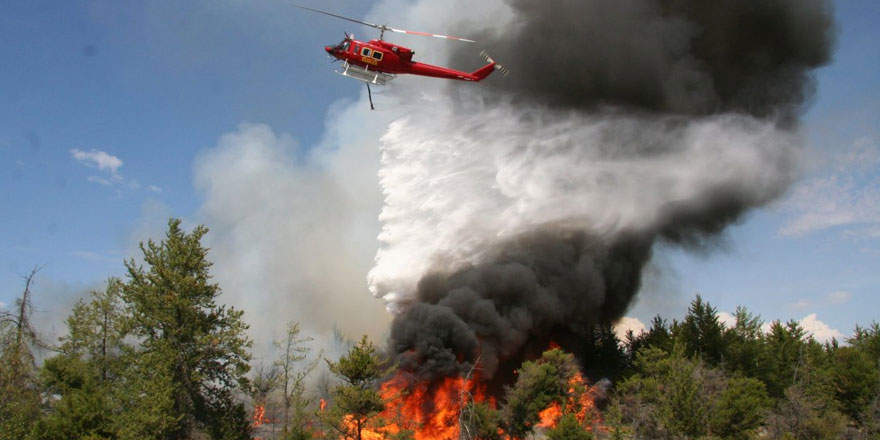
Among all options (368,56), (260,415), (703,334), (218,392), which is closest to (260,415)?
(260,415)

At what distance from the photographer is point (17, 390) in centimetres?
2811

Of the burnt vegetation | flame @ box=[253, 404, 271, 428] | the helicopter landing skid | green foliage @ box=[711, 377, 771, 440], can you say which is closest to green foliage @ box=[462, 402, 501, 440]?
the burnt vegetation

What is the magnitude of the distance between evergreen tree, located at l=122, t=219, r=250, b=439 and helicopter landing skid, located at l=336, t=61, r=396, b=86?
15.4 metres

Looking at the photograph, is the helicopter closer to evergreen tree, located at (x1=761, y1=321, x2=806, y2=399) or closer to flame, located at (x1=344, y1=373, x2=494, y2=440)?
flame, located at (x1=344, y1=373, x2=494, y2=440)

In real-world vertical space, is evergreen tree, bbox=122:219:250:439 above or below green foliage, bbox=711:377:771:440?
above

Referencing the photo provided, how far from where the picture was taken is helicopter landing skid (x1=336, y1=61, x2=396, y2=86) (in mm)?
29703

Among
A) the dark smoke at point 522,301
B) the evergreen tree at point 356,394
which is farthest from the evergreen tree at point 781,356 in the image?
the evergreen tree at point 356,394

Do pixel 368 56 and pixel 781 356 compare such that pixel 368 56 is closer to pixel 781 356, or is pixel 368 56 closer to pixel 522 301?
pixel 522 301

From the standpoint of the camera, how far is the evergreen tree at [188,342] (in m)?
32.9

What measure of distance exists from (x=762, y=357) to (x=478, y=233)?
30.3 m

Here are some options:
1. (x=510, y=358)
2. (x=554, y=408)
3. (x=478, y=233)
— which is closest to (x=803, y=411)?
(x=554, y=408)

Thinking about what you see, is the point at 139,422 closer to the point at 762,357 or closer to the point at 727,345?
the point at 727,345

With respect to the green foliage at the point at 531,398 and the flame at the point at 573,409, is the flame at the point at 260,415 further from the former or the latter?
the flame at the point at 573,409

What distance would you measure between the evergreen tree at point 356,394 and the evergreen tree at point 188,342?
871 centimetres
